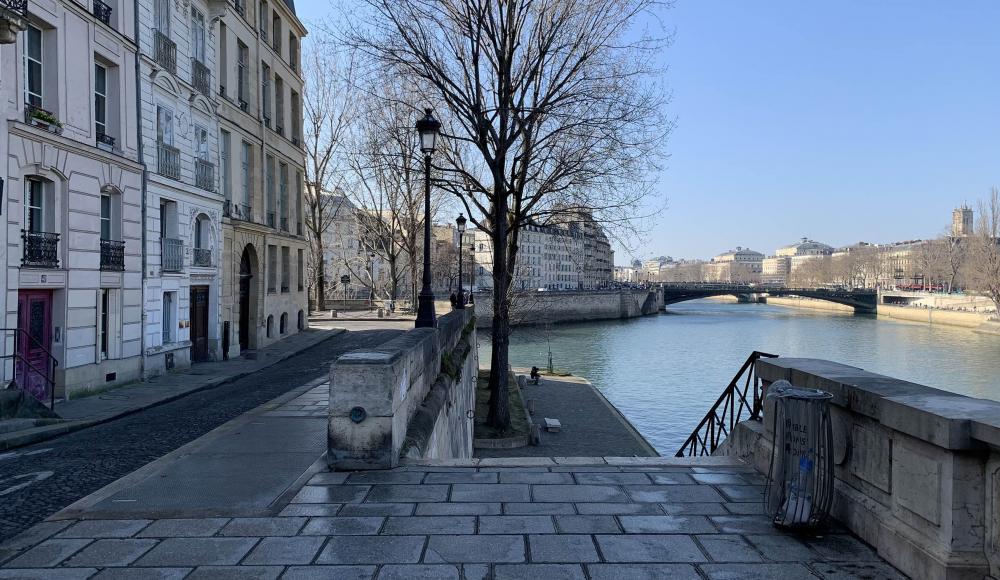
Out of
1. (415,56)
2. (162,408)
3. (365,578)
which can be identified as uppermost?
(415,56)

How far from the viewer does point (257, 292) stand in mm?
24859

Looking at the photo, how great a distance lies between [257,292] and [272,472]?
1994 centimetres

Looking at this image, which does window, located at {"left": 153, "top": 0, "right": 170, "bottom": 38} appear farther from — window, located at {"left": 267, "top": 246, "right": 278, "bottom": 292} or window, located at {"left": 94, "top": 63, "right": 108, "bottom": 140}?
window, located at {"left": 267, "top": 246, "right": 278, "bottom": 292}

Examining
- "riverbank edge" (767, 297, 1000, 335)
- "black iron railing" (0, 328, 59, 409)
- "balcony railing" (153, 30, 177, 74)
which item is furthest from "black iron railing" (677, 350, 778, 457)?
"riverbank edge" (767, 297, 1000, 335)

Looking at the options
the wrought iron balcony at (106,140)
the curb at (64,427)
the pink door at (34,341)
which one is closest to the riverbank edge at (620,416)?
the curb at (64,427)

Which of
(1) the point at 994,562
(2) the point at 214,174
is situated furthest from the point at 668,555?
(2) the point at 214,174

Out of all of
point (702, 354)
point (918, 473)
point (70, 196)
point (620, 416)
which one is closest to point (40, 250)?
point (70, 196)

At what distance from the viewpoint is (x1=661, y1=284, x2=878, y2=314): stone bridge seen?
102562mm

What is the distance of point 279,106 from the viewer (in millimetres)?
28109

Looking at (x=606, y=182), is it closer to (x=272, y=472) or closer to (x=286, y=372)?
(x=286, y=372)

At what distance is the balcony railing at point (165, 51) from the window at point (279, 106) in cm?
915

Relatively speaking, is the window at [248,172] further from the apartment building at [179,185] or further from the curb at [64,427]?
the curb at [64,427]

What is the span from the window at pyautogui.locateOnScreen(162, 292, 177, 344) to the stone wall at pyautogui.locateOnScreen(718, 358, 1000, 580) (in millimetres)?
17674

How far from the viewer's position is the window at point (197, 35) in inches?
782
